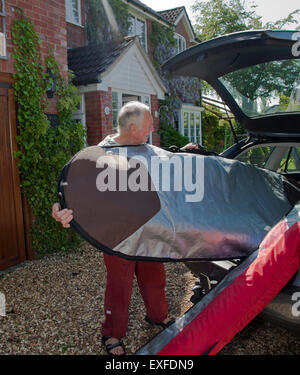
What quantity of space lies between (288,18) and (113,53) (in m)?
22.2

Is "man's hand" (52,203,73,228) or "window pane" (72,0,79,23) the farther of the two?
"window pane" (72,0,79,23)

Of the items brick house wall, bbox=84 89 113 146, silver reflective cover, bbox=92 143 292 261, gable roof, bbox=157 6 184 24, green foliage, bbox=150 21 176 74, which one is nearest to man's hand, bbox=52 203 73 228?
silver reflective cover, bbox=92 143 292 261

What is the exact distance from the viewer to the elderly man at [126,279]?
2457 mm

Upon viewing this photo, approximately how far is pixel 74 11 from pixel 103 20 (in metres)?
0.92

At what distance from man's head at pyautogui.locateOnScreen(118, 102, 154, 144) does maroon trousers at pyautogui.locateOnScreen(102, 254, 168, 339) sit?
86cm

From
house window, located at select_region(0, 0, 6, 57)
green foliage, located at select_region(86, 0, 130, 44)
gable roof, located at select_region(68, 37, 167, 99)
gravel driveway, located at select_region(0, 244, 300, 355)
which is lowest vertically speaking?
gravel driveway, located at select_region(0, 244, 300, 355)

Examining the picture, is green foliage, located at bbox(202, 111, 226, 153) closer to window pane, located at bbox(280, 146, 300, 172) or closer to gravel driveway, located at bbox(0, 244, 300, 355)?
window pane, located at bbox(280, 146, 300, 172)

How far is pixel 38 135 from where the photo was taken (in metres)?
4.77

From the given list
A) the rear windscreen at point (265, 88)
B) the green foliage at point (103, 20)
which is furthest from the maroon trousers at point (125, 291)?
the green foliage at point (103, 20)

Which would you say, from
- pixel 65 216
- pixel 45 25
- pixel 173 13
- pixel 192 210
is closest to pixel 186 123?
pixel 173 13

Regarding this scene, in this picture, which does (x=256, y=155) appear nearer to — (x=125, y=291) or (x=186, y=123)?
(x=125, y=291)

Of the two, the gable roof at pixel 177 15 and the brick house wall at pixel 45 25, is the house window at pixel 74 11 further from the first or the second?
the gable roof at pixel 177 15

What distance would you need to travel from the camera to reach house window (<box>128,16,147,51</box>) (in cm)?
1264
